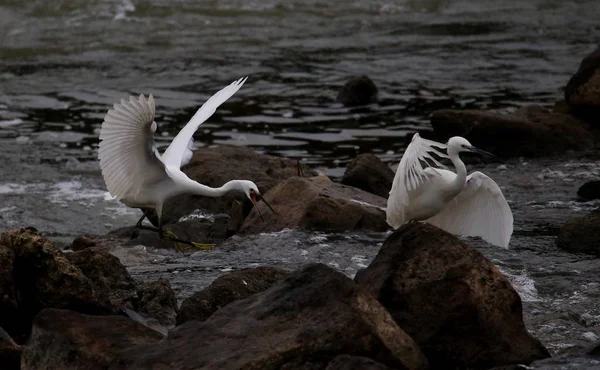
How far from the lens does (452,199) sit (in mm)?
7875

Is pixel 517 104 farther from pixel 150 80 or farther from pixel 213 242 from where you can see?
pixel 213 242

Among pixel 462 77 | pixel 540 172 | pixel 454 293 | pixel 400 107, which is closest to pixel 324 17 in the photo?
pixel 462 77

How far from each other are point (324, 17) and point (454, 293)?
1602 centimetres

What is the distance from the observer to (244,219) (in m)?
9.16

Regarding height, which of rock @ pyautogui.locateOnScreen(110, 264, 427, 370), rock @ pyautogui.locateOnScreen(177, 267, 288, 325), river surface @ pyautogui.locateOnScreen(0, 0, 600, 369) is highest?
rock @ pyautogui.locateOnScreen(110, 264, 427, 370)

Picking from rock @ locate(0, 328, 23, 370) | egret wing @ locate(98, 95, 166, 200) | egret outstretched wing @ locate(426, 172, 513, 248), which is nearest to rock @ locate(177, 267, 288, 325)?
rock @ locate(0, 328, 23, 370)

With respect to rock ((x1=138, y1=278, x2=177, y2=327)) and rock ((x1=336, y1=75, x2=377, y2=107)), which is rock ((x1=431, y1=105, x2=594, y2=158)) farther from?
rock ((x1=138, y1=278, x2=177, y2=327))

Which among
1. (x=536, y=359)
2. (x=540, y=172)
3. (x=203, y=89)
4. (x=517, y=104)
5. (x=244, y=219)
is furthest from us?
(x=203, y=89)

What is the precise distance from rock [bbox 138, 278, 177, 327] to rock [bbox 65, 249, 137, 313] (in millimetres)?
54

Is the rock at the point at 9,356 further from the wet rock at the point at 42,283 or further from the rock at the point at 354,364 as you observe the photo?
the rock at the point at 354,364

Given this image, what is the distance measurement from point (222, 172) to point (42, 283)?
4.26m

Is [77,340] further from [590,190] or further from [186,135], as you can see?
[590,190]

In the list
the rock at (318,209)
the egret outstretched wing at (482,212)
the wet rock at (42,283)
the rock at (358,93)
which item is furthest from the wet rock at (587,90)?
the wet rock at (42,283)

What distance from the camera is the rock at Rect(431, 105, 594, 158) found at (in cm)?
1130
